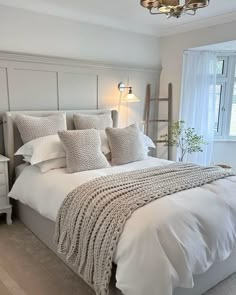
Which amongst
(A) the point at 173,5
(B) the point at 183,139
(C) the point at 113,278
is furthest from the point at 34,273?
(B) the point at 183,139

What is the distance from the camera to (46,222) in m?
2.41

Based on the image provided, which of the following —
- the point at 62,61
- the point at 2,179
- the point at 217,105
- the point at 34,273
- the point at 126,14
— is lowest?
the point at 34,273

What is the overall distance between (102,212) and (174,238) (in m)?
0.48

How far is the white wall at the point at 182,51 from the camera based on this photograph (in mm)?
3455

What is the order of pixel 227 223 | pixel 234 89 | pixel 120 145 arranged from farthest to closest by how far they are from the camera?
pixel 234 89 → pixel 120 145 → pixel 227 223

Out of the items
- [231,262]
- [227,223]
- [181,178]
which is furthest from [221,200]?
[231,262]

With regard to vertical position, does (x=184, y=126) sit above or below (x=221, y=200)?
above

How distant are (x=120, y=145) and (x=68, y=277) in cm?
138

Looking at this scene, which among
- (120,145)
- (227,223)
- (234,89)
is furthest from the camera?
(234,89)

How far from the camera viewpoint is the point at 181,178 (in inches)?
87.0

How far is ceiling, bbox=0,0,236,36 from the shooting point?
296cm

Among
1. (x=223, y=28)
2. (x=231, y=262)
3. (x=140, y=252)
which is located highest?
(x=223, y=28)

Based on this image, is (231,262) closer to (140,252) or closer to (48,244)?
(140,252)

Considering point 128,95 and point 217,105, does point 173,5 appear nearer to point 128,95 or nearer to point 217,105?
point 128,95
